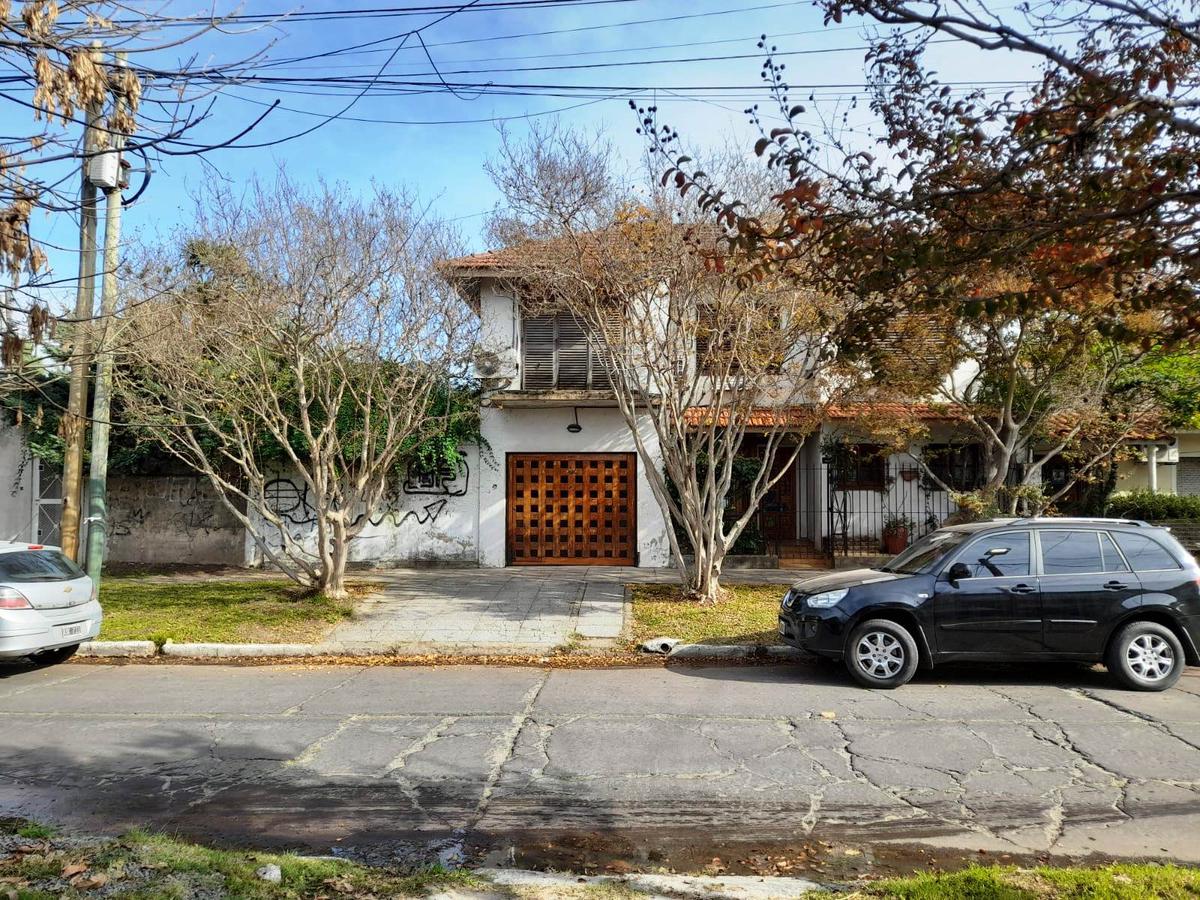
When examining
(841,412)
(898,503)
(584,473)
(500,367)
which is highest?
(500,367)

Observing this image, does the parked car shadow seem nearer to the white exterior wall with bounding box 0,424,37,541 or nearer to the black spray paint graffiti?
the black spray paint graffiti

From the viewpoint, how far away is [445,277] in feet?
40.4

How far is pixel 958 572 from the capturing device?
804 cm

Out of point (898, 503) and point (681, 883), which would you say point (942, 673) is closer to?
point (681, 883)

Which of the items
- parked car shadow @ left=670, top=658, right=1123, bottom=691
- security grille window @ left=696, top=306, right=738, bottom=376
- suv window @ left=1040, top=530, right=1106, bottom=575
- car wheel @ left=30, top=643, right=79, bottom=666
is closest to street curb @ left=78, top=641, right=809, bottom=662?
car wheel @ left=30, top=643, right=79, bottom=666

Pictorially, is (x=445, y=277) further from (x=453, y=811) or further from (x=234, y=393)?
(x=453, y=811)

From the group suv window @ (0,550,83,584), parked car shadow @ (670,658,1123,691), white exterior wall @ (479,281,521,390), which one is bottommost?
parked car shadow @ (670,658,1123,691)

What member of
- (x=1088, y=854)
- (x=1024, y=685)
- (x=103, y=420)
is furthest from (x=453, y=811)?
(x=103, y=420)

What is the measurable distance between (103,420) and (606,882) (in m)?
9.96

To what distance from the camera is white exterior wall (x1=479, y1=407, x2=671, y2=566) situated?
16641 millimetres

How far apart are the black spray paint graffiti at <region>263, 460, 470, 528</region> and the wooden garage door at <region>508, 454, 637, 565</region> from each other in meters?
1.18

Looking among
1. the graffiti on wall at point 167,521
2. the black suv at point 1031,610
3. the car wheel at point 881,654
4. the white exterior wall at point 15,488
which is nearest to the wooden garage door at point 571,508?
the graffiti on wall at point 167,521

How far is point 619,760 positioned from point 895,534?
12.6m

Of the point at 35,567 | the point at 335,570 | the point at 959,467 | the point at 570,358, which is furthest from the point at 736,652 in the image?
the point at 959,467
